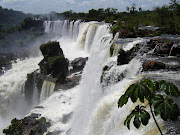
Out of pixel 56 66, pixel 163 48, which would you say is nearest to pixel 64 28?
pixel 56 66

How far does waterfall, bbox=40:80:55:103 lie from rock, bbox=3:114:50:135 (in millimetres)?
5193

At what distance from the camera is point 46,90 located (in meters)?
18.0

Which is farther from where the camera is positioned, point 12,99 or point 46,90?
point 12,99

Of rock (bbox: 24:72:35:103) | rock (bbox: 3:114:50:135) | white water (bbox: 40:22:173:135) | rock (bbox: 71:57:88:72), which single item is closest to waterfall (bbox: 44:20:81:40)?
rock (bbox: 71:57:88:72)

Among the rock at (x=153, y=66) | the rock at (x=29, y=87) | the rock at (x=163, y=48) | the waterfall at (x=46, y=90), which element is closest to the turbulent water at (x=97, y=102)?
the waterfall at (x=46, y=90)

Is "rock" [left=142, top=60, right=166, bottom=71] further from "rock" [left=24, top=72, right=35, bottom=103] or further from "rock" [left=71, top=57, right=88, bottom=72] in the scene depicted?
"rock" [left=24, top=72, right=35, bottom=103]

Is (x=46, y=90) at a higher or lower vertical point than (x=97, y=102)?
lower

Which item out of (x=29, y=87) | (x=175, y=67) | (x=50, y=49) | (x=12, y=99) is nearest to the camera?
(x=175, y=67)

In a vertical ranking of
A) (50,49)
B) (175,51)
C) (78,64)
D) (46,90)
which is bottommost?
(46,90)

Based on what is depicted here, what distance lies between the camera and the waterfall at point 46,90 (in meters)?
17.5

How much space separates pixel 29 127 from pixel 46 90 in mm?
6397

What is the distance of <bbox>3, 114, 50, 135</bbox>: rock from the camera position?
1136 cm

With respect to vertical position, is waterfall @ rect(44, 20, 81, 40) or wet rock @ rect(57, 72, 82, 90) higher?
waterfall @ rect(44, 20, 81, 40)

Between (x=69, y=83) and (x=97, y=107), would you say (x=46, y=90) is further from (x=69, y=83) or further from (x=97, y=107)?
(x=97, y=107)
